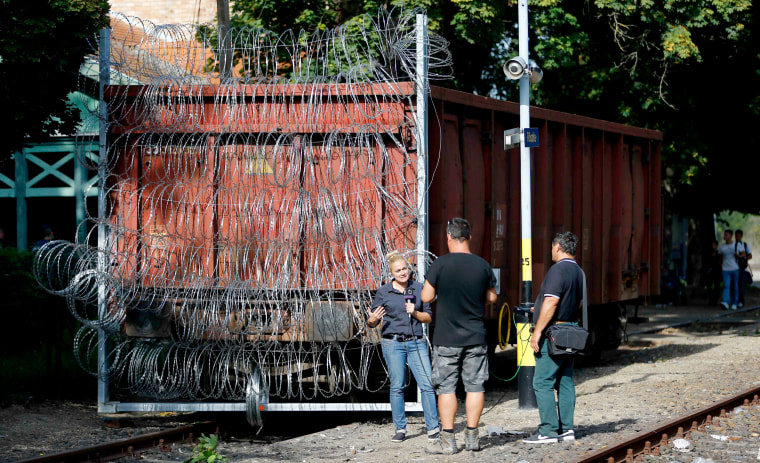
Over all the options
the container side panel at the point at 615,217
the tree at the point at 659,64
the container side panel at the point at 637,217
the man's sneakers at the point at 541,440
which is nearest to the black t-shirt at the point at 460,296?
the man's sneakers at the point at 541,440

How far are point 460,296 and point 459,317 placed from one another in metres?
0.18

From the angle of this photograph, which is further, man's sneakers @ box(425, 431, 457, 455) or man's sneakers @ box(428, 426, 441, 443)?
man's sneakers @ box(428, 426, 441, 443)

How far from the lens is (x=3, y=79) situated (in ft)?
34.2

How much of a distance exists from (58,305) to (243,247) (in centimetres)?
381

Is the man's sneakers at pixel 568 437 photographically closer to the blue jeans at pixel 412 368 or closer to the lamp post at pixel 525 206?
the blue jeans at pixel 412 368

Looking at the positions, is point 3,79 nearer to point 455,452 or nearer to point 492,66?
point 455,452

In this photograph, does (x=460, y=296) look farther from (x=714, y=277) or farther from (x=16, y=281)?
(x=714, y=277)

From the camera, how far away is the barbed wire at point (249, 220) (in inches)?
372

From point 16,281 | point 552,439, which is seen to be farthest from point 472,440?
point 16,281

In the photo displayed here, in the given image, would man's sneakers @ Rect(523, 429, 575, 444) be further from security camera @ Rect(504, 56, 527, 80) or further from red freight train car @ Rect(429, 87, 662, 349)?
security camera @ Rect(504, 56, 527, 80)

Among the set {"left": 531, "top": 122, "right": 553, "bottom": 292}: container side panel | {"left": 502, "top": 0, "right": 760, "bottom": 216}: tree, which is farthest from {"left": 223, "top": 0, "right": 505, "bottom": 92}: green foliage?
{"left": 531, "top": 122, "right": 553, "bottom": 292}: container side panel

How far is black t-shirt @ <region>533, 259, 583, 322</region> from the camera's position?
8305 millimetres

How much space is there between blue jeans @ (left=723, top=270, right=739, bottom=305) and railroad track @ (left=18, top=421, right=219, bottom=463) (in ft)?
64.9

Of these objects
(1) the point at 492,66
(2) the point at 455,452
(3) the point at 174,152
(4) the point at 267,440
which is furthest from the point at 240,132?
(1) the point at 492,66
